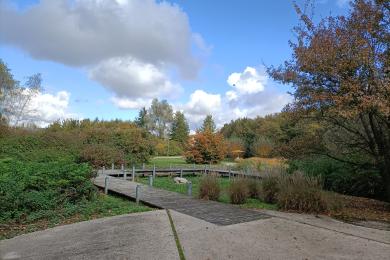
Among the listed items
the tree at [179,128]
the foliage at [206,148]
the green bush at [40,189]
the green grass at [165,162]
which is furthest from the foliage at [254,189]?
the tree at [179,128]

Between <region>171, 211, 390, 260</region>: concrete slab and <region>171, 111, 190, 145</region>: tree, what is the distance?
6345 centimetres

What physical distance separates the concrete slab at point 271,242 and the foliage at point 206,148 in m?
29.3

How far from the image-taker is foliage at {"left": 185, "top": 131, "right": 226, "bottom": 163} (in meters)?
37.2

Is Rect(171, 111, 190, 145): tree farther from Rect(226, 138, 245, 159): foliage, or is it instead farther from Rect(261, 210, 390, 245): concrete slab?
Rect(261, 210, 390, 245): concrete slab

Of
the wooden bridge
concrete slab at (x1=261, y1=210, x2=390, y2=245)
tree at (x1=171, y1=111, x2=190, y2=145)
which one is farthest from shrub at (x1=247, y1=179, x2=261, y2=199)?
tree at (x1=171, y1=111, x2=190, y2=145)

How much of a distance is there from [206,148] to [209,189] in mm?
25791

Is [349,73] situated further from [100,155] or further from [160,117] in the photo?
[160,117]

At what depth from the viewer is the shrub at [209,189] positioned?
37.9 ft

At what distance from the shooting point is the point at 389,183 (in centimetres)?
1133

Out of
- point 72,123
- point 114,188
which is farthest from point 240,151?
point 114,188

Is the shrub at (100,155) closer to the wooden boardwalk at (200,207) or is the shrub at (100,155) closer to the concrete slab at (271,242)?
the wooden boardwalk at (200,207)

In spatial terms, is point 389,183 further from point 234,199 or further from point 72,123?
point 72,123

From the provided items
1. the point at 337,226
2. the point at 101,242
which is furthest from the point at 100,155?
the point at 337,226

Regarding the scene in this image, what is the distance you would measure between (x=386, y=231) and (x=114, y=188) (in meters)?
10.1
